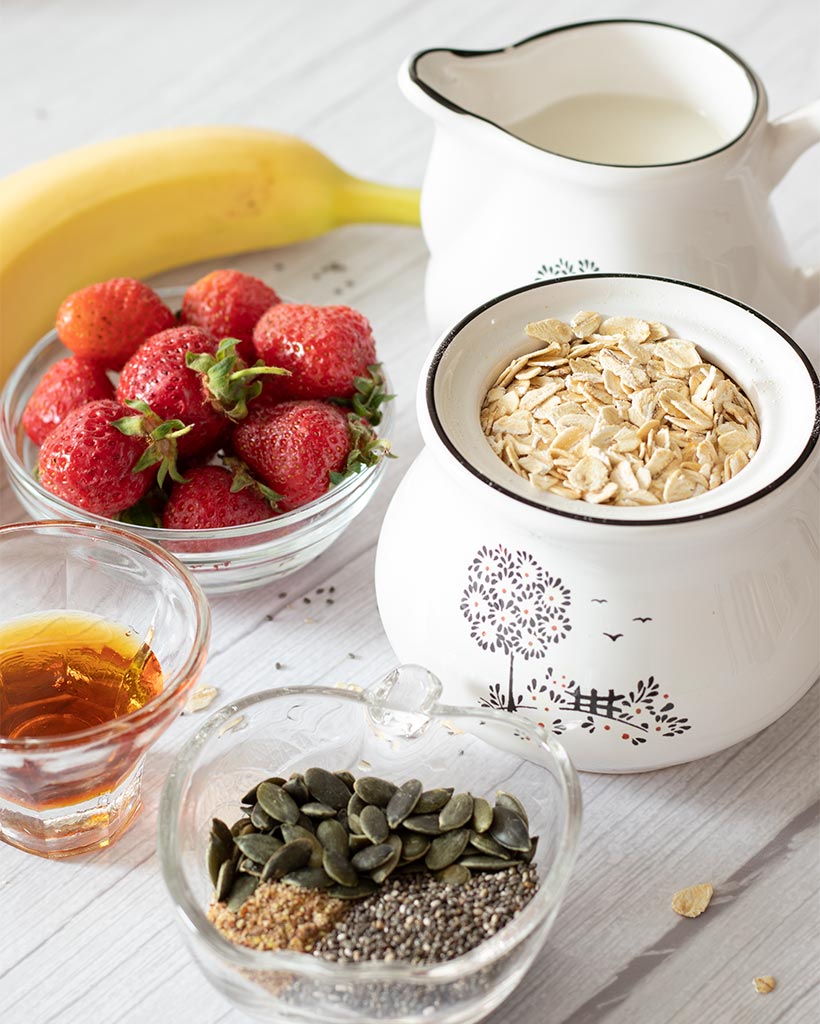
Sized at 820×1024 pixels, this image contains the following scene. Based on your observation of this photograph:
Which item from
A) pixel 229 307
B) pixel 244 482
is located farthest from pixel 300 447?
pixel 229 307

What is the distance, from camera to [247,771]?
0.86 meters

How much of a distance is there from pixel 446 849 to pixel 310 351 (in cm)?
42

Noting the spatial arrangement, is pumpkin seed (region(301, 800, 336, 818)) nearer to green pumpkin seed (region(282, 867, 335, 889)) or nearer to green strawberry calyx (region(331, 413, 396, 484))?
green pumpkin seed (region(282, 867, 335, 889))

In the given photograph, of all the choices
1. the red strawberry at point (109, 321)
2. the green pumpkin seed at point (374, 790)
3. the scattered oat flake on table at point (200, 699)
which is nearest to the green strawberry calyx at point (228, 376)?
the red strawberry at point (109, 321)

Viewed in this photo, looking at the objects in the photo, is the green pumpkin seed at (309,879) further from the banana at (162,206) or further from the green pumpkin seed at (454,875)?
the banana at (162,206)

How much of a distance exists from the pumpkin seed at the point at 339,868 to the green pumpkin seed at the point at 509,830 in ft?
0.30

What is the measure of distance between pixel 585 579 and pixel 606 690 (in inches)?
3.1

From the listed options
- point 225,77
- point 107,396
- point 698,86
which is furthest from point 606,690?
point 225,77

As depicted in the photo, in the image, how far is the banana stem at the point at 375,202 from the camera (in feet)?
4.57

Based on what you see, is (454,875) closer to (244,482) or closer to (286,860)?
(286,860)

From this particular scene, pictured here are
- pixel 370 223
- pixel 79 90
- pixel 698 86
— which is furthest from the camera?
pixel 79 90

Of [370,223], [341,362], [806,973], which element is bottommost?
[806,973]

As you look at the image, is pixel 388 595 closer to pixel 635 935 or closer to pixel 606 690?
pixel 606 690

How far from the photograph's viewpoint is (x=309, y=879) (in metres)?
0.78
